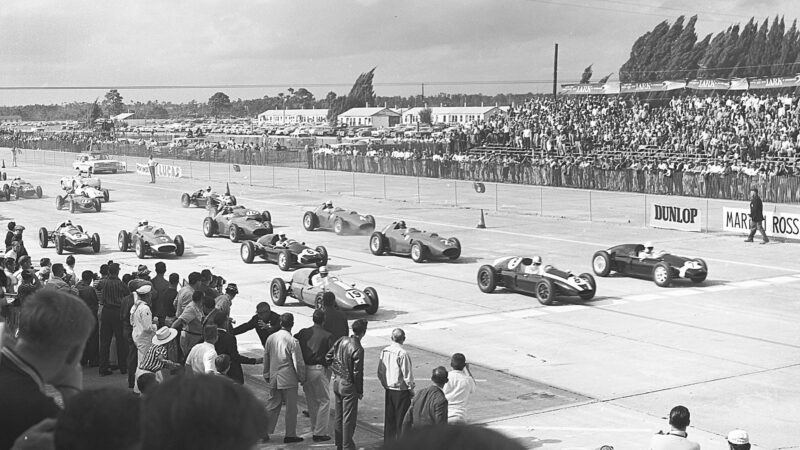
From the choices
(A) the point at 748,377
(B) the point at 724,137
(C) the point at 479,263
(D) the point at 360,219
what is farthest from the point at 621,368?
(B) the point at 724,137

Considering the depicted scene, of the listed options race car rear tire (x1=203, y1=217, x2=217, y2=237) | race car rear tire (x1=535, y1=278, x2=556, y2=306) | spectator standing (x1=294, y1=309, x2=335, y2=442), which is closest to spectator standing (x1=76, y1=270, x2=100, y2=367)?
spectator standing (x1=294, y1=309, x2=335, y2=442)

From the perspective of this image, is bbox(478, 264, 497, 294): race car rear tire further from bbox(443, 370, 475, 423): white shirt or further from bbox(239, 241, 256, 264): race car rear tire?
bbox(443, 370, 475, 423): white shirt

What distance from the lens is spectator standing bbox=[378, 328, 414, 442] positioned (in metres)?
11.7

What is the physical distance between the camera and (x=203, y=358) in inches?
450

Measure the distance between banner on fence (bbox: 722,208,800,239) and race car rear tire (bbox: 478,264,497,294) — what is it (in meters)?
13.2

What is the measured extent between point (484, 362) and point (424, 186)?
39766 millimetres

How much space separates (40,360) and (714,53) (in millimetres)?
107951

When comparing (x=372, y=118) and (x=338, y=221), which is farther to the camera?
(x=372, y=118)

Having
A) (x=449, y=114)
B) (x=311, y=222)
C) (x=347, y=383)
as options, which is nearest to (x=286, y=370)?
(x=347, y=383)

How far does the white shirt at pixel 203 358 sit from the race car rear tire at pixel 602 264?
637 inches

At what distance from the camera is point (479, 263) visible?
29016mm

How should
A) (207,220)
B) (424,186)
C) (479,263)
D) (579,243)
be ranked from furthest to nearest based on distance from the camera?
(424,186) → (207,220) → (579,243) → (479,263)

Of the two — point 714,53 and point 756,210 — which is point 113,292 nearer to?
point 756,210

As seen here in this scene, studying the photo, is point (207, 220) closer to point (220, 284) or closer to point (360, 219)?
point (360, 219)
